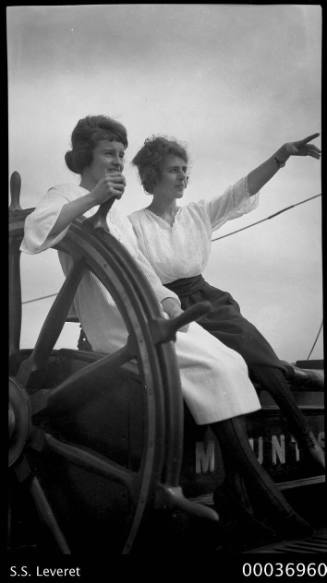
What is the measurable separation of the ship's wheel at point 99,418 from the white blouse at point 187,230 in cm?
12

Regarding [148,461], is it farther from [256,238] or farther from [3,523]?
[256,238]

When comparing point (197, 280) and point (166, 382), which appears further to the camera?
point (197, 280)

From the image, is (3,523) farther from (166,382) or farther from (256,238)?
(256,238)

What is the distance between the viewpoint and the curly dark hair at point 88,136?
92.5 inches

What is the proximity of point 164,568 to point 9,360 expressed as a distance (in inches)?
27.9

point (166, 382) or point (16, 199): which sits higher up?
point (16, 199)

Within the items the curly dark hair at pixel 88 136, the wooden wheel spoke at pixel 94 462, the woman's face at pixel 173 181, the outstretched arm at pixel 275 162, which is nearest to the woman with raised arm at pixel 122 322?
the curly dark hair at pixel 88 136

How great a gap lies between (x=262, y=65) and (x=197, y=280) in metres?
0.66

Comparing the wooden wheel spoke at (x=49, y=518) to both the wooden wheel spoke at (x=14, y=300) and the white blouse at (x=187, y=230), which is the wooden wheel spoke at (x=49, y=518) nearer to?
the wooden wheel spoke at (x=14, y=300)

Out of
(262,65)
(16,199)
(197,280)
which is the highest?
(262,65)

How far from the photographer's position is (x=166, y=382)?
214 centimetres

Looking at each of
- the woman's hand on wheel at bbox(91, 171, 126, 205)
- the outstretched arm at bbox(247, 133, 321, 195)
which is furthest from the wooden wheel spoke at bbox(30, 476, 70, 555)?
the outstretched arm at bbox(247, 133, 321, 195)

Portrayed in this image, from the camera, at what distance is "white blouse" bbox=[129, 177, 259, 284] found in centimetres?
233

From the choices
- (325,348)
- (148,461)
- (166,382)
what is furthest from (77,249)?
(325,348)
